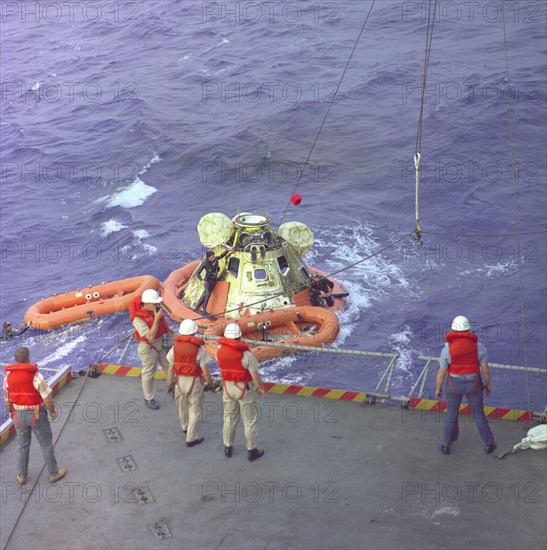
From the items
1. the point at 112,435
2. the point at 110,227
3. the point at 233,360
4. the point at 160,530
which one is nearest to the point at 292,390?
the point at 233,360

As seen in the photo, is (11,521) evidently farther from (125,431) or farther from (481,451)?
(481,451)

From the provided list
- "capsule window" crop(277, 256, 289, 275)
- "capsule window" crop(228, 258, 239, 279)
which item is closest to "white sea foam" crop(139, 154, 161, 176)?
"capsule window" crop(228, 258, 239, 279)

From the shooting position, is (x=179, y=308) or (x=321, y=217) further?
(x=321, y=217)

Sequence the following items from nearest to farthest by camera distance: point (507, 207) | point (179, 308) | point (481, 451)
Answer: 1. point (481, 451)
2. point (179, 308)
3. point (507, 207)

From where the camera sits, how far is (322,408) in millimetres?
10883

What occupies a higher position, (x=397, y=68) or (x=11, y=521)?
(x=11, y=521)

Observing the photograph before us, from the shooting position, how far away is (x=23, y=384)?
29.6 feet

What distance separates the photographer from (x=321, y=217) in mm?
25703

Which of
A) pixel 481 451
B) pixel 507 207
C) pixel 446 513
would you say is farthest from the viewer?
pixel 507 207

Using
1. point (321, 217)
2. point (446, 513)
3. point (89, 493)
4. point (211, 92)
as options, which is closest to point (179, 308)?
→ point (321, 217)

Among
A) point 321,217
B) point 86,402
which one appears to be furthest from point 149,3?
point 86,402

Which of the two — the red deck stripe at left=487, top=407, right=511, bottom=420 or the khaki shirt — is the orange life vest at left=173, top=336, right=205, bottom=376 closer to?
the khaki shirt

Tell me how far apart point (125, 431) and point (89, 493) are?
130cm

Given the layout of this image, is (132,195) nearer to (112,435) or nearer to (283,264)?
(283,264)
